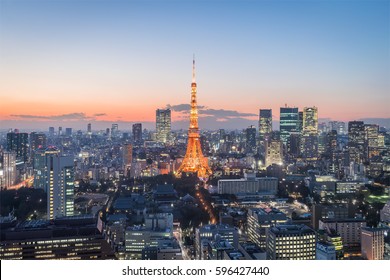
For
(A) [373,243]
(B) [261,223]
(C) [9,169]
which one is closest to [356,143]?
(B) [261,223]

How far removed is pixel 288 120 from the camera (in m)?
6.29

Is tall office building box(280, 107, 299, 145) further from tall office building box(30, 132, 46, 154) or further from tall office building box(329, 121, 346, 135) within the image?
tall office building box(30, 132, 46, 154)

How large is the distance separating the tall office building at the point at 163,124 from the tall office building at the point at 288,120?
1519mm

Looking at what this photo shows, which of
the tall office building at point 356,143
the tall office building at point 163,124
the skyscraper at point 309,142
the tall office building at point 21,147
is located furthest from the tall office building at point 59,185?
the tall office building at point 356,143

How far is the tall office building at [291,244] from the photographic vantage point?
3.52 meters

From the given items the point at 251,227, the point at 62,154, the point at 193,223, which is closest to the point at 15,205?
the point at 62,154

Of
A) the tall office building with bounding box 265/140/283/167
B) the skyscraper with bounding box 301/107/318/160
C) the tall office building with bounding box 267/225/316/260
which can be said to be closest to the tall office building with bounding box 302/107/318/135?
the skyscraper with bounding box 301/107/318/160

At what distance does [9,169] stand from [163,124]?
306 cm

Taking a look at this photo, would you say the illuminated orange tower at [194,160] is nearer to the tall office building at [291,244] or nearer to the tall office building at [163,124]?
the tall office building at [163,124]

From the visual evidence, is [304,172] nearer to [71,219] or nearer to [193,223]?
[193,223]

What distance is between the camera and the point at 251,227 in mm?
4965

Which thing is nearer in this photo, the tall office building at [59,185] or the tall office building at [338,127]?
the tall office building at [338,127]

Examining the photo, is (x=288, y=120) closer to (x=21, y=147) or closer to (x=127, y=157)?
(x=127, y=157)
